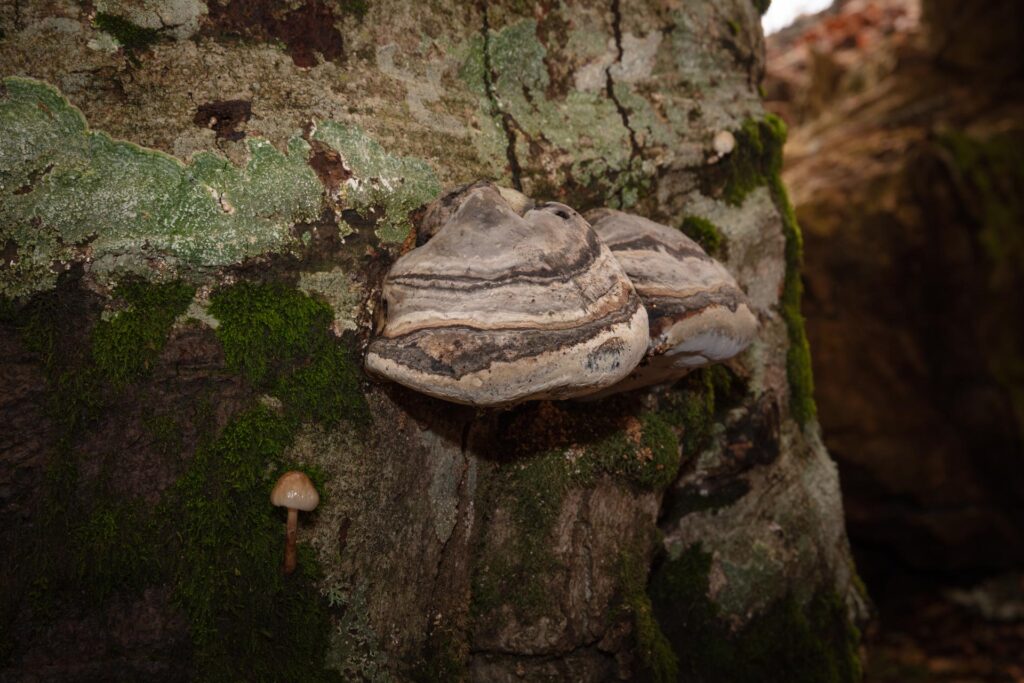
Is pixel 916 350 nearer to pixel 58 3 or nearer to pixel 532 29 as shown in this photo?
pixel 532 29

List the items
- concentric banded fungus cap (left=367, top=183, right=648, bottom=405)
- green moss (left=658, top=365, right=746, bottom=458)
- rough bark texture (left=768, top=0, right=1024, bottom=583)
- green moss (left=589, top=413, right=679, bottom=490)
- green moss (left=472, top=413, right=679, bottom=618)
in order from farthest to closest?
rough bark texture (left=768, top=0, right=1024, bottom=583) → green moss (left=658, top=365, right=746, bottom=458) → green moss (left=589, top=413, right=679, bottom=490) → green moss (left=472, top=413, right=679, bottom=618) → concentric banded fungus cap (left=367, top=183, right=648, bottom=405)

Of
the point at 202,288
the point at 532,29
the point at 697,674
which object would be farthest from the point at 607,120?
the point at 697,674

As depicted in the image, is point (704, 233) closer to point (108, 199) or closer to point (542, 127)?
point (542, 127)

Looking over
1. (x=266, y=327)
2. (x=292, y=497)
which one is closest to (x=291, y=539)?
(x=292, y=497)

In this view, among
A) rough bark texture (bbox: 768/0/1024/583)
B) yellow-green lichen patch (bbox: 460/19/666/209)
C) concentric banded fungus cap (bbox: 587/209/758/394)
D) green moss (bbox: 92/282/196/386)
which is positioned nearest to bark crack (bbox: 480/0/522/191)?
yellow-green lichen patch (bbox: 460/19/666/209)

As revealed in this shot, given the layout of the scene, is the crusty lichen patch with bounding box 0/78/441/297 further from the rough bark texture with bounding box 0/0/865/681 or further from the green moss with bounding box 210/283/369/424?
the green moss with bounding box 210/283/369/424

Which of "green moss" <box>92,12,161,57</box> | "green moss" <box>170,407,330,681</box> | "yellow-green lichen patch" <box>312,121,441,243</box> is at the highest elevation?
"green moss" <box>92,12,161,57</box>

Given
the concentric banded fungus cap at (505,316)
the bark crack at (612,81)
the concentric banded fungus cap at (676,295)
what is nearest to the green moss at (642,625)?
the concentric banded fungus cap at (676,295)
